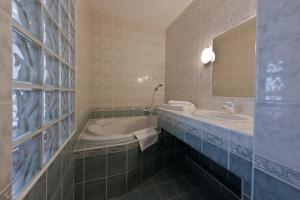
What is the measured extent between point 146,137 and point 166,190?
0.60 m

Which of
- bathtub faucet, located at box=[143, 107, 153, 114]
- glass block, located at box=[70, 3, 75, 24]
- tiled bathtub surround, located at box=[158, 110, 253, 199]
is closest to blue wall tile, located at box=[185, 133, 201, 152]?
tiled bathtub surround, located at box=[158, 110, 253, 199]

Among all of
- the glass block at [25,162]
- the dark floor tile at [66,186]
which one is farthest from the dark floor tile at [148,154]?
the glass block at [25,162]

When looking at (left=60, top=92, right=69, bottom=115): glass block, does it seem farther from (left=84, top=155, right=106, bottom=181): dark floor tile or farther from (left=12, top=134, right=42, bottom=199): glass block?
(left=84, top=155, right=106, bottom=181): dark floor tile

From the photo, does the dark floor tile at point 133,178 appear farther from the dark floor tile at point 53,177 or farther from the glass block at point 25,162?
the glass block at point 25,162

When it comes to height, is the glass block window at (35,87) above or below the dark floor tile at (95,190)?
above

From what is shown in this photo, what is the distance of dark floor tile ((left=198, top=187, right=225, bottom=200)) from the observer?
4.31 ft

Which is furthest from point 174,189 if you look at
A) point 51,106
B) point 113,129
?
point 51,106

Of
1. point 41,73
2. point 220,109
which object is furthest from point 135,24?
point 41,73

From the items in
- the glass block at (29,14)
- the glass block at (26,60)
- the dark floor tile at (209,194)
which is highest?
the glass block at (29,14)

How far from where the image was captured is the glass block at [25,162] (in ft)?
1.29

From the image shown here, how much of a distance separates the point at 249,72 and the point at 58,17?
157 centimetres

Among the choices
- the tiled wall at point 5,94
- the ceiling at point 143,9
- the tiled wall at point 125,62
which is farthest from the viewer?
the tiled wall at point 125,62

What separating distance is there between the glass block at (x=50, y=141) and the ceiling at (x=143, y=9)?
Result: 6.58ft

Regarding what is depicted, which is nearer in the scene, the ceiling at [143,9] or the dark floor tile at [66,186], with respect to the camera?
the dark floor tile at [66,186]
